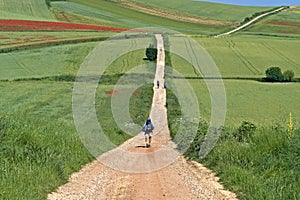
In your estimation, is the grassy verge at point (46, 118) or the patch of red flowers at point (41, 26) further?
the patch of red flowers at point (41, 26)

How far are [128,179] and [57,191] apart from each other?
2.77 meters

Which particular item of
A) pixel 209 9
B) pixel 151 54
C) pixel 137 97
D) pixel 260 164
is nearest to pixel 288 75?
pixel 151 54

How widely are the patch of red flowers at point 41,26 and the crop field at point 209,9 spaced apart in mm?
35846

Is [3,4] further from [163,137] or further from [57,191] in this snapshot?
[57,191]

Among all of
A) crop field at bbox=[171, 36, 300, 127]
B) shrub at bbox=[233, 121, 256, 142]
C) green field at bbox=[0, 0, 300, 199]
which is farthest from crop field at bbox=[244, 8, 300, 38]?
shrub at bbox=[233, 121, 256, 142]

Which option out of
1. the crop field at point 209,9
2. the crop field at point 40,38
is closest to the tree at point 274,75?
the crop field at point 40,38

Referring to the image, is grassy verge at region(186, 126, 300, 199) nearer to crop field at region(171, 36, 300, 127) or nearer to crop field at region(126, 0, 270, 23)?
crop field at region(171, 36, 300, 127)

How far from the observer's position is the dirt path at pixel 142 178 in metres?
13.5

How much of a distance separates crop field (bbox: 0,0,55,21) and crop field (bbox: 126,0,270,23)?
28265 millimetres

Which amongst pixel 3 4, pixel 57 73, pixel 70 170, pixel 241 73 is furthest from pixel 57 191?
pixel 3 4

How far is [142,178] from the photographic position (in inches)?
613

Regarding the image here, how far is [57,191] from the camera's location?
13.3m

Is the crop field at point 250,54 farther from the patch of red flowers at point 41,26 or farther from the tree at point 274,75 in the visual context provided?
the patch of red flowers at point 41,26

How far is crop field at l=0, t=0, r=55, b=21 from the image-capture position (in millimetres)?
99562
